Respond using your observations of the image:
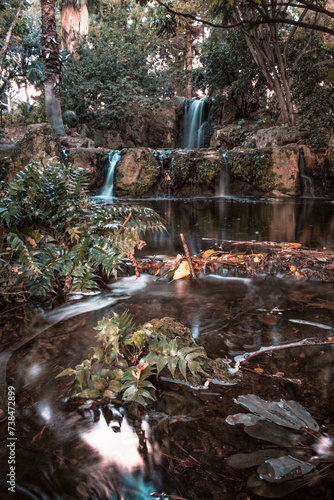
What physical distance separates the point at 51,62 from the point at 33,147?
17.2ft

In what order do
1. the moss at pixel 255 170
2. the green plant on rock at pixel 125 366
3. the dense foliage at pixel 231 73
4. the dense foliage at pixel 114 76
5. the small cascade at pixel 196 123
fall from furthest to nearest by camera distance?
the small cascade at pixel 196 123 < the dense foliage at pixel 114 76 < the dense foliage at pixel 231 73 < the moss at pixel 255 170 < the green plant on rock at pixel 125 366

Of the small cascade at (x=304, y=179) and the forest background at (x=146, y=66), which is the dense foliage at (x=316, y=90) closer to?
the forest background at (x=146, y=66)

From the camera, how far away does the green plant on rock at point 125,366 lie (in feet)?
4.75

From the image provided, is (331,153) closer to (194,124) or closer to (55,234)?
(194,124)

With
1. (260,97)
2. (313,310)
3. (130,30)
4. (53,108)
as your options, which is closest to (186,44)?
(130,30)

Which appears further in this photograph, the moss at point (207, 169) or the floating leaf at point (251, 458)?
the moss at point (207, 169)

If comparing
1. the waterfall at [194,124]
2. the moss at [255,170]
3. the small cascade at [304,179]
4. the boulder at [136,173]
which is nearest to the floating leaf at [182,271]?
the boulder at [136,173]

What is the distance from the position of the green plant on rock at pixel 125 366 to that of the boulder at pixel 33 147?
10623 mm

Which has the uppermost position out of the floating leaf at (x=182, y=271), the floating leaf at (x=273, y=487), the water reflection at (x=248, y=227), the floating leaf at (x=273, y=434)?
the water reflection at (x=248, y=227)

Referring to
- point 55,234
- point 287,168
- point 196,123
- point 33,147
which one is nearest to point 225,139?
point 196,123

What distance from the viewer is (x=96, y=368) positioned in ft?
5.53

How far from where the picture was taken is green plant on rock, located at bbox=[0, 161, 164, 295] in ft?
8.73

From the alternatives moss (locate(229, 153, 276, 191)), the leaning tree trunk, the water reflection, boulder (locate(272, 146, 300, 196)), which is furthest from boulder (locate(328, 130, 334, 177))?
the leaning tree trunk

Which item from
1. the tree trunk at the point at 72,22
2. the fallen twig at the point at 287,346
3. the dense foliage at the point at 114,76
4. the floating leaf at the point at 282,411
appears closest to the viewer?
the floating leaf at the point at 282,411
